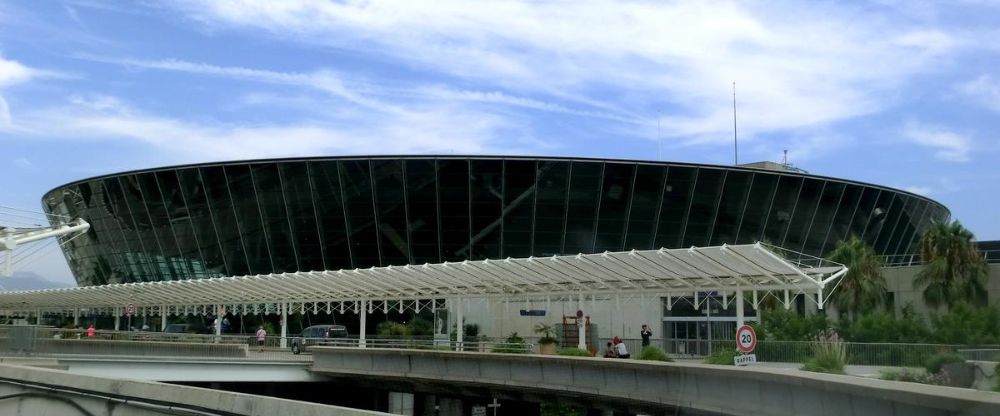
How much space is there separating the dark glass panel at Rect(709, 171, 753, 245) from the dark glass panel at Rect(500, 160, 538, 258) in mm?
11700

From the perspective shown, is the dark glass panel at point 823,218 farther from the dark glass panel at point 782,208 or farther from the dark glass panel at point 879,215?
the dark glass panel at point 879,215

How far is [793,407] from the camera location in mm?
13359

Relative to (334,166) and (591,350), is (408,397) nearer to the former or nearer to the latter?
(591,350)

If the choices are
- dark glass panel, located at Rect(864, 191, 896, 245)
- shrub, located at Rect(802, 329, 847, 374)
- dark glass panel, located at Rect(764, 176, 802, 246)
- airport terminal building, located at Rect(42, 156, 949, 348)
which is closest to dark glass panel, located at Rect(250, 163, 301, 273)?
airport terminal building, located at Rect(42, 156, 949, 348)

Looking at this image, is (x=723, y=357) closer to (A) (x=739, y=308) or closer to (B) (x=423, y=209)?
(A) (x=739, y=308)

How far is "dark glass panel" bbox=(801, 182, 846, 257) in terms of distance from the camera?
59500 millimetres

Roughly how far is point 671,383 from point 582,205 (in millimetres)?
33315

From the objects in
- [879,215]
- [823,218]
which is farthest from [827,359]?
[879,215]

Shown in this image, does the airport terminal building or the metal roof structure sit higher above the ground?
the airport terminal building

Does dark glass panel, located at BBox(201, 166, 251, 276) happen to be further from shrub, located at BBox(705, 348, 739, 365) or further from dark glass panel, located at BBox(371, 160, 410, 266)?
shrub, located at BBox(705, 348, 739, 365)

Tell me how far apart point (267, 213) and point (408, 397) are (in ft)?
74.0

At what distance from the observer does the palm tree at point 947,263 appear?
42719 mm

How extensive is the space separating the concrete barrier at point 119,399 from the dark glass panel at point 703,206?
48.2 metres

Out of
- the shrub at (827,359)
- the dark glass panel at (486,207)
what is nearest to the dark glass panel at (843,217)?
the dark glass panel at (486,207)
